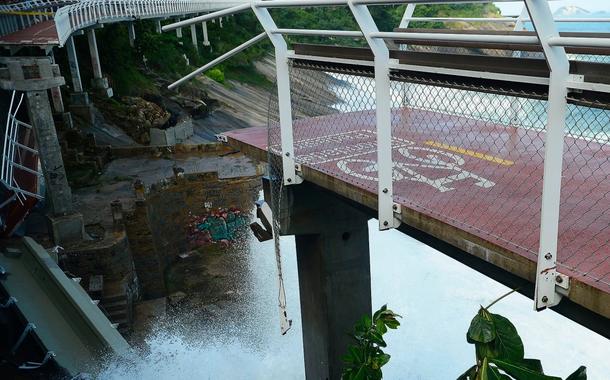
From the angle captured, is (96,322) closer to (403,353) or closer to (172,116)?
(403,353)

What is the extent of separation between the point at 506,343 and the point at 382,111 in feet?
6.37

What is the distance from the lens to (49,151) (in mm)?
12383

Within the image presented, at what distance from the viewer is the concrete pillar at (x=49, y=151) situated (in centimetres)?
1191

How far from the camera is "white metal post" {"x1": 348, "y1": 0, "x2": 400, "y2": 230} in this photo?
3.94 m

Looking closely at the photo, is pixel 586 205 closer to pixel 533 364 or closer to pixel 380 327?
pixel 380 327

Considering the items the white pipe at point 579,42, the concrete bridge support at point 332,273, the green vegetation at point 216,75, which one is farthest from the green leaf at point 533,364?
the green vegetation at point 216,75

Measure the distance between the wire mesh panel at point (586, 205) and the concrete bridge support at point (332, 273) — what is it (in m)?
2.78

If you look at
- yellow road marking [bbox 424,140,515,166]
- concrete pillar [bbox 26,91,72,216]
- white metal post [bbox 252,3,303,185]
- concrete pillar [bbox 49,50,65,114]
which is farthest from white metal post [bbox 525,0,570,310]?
concrete pillar [bbox 49,50,65,114]

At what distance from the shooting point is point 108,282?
13.0 metres

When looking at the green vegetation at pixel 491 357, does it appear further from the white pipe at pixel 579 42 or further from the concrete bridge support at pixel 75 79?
the concrete bridge support at pixel 75 79

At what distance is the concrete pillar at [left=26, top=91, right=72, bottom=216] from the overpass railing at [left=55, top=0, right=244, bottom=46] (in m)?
3.20

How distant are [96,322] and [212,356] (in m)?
3.94

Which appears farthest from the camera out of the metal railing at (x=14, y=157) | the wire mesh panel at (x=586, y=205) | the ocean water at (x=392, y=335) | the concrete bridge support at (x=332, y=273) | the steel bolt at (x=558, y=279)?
the ocean water at (x=392, y=335)

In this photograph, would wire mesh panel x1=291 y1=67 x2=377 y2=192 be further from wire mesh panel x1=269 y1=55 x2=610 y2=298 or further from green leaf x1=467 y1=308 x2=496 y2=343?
green leaf x1=467 y1=308 x2=496 y2=343
